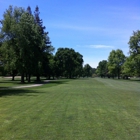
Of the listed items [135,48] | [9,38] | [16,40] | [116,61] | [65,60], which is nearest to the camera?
[16,40]

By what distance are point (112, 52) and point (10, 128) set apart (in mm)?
115625

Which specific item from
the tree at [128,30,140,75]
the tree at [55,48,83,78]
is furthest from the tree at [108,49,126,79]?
the tree at [128,30,140,75]

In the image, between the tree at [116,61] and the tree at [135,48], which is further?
the tree at [116,61]

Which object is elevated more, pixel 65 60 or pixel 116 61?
pixel 65 60

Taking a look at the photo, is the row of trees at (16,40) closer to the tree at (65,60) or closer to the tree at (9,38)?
the tree at (9,38)

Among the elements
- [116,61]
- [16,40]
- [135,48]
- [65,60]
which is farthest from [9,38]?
[116,61]

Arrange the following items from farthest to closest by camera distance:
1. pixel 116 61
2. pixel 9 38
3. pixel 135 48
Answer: pixel 116 61, pixel 135 48, pixel 9 38

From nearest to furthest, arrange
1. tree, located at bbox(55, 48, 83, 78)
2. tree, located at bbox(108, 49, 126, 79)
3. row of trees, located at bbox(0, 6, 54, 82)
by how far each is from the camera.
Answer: row of trees, located at bbox(0, 6, 54, 82)
tree, located at bbox(55, 48, 83, 78)
tree, located at bbox(108, 49, 126, 79)

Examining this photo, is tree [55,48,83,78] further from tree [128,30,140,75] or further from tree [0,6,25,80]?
tree [0,6,25,80]

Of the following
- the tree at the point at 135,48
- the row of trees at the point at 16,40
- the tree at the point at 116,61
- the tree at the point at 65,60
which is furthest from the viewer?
the tree at the point at 116,61

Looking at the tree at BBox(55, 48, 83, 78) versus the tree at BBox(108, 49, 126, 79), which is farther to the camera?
the tree at BBox(108, 49, 126, 79)

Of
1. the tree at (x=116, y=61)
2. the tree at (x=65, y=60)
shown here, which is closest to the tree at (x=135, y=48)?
the tree at (x=116, y=61)

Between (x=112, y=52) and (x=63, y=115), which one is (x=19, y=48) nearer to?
(x=63, y=115)

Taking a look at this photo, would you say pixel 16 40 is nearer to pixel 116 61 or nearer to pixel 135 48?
pixel 135 48
